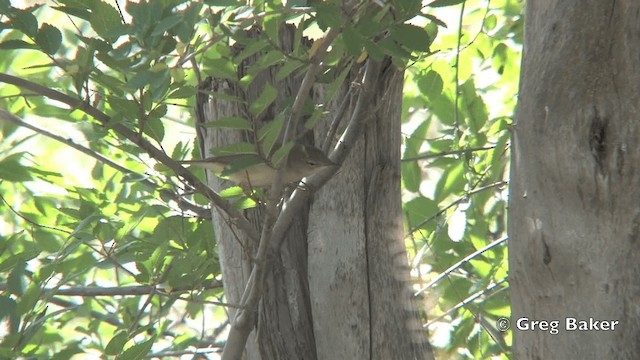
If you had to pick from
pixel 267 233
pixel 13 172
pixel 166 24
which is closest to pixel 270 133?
pixel 166 24

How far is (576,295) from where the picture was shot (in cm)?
216

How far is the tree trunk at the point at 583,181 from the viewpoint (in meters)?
2.13

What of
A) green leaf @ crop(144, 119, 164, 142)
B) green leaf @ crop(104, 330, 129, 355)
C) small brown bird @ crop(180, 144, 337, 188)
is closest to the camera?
green leaf @ crop(144, 119, 164, 142)

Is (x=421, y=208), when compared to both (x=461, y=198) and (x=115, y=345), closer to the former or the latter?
(x=461, y=198)

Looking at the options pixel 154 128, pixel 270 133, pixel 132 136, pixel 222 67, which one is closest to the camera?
pixel 270 133

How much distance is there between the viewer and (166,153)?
9.97ft

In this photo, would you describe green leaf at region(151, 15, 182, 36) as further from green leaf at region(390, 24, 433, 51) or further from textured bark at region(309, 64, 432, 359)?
textured bark at region(309, 64, 432, 359)

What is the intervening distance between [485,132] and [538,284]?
186 centimetres

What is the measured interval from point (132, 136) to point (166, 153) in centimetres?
70

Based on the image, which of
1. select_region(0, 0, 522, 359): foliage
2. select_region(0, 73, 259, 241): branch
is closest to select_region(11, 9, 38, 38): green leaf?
select_region(0, 0, 522, 359): foliage

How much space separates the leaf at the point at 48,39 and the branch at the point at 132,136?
A: 0.35ft

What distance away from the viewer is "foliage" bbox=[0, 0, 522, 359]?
7.23 feet

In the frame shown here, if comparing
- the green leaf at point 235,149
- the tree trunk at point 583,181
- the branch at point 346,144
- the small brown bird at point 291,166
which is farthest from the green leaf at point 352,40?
the small brown bird at point 291,166

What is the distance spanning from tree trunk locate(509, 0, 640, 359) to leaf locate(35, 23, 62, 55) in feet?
4.38
